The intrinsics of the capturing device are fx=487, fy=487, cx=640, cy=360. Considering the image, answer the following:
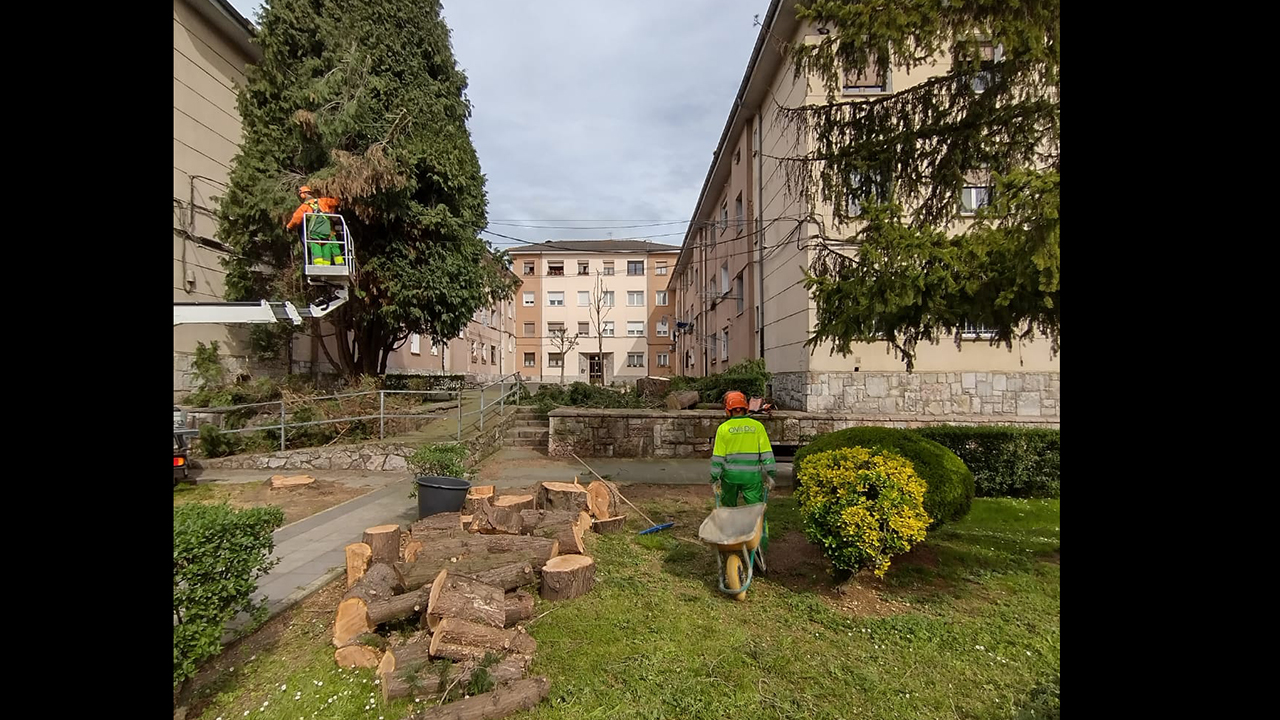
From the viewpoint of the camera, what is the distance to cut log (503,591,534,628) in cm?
371

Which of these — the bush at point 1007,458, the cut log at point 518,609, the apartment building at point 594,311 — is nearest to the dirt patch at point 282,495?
the cut log at point 518,609

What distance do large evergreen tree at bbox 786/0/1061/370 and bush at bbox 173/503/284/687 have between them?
440 cm

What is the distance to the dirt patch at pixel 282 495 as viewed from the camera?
686 centimetres

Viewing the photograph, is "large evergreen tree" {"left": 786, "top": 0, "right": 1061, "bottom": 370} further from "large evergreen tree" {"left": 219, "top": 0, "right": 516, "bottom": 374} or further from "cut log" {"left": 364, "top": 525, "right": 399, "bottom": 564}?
"large evergreen tree" {"left": 219, "top": 0, "right": 516, "bottom": 374}

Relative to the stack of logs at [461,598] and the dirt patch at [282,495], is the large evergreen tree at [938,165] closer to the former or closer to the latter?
the stack of logs at [461,598]

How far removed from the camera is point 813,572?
4742mm

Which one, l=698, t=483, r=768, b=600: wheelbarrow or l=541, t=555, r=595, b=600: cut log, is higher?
l=698, t=483, r=768, b=600: wheelbarrow

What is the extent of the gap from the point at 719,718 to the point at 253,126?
14.8 meters

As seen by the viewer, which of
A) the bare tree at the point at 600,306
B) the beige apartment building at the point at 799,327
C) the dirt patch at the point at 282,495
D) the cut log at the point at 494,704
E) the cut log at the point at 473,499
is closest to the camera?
the cut log at the point at 494,704

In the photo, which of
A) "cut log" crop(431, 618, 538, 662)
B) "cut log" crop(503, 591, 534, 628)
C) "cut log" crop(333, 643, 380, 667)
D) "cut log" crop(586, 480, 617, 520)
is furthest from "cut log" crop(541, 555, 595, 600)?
"cut log" crop(586, 480, 617, 520)

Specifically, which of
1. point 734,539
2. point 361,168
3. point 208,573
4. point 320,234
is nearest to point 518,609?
point 734,539

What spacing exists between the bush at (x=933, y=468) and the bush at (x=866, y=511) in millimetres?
480
